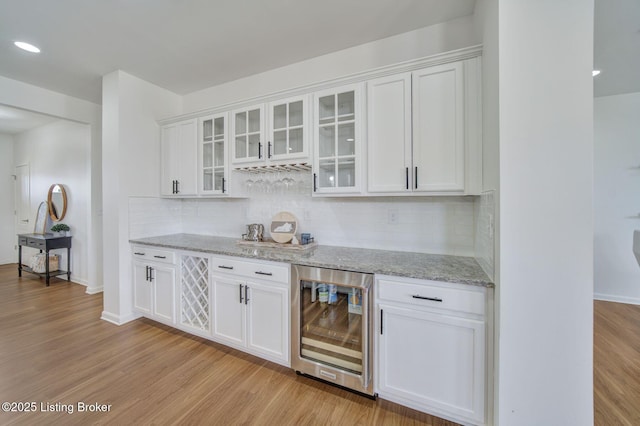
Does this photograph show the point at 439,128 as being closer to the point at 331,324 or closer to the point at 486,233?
the point at 486,233

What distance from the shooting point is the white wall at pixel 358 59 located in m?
2.05

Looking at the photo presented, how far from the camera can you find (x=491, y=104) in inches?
56.2

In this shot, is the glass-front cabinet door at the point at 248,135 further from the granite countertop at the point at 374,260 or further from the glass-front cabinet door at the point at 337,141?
the granite countertop at the point at 374,260

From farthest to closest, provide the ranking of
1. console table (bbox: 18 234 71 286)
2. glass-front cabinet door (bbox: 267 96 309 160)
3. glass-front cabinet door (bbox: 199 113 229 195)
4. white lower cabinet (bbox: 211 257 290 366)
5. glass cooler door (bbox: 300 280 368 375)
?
console table (bbox: 18 234 71 286) → glass-front cabinet door (bbox: 199 113 229 195) → glass-front cabinet door (bbox: 267 96 309 160) → white lower cabinet (bbox: 211 257 290 366) → glass cooler door (bbox: 300 280 368 375)

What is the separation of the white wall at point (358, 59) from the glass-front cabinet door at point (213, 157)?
0.51m

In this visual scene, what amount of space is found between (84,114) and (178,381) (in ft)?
12.6

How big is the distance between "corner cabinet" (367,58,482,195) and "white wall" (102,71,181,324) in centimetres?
267

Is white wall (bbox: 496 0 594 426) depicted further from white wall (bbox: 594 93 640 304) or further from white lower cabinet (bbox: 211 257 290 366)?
white wall (bbox: 594 93 640 304)

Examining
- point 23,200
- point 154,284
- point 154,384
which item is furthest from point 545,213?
point 23,200

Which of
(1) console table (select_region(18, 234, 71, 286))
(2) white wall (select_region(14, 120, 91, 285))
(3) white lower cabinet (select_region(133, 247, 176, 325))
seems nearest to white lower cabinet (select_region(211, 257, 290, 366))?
(3) white lower cabinet (select_region(133, 247, 176, 325))

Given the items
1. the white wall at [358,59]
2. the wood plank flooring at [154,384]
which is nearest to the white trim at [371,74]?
the white wall at [358,59]

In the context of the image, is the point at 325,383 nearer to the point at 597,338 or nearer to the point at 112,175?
the point at 597,338

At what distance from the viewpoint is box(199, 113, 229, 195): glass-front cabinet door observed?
9.00ft

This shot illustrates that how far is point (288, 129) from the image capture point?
233 cm
